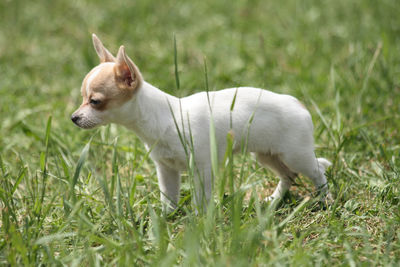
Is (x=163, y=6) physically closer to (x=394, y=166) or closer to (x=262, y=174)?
(x=262, y=174)

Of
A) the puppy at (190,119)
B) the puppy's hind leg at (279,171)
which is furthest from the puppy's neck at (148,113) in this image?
the puppy's hind leg at (279,171)

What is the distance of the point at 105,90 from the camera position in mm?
3035

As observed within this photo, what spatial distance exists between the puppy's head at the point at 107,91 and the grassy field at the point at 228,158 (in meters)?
0.23

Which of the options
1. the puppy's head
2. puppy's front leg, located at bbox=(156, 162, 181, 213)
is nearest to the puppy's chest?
puppy's front leg, located at bbox=(156, 162, 181, 213)

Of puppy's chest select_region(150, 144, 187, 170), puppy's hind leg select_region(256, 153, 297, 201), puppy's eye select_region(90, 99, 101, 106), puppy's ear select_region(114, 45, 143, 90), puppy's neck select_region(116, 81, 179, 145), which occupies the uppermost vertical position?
puppy's ear select_region(114, 45, 143, 90)

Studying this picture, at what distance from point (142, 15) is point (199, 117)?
4.97 metres

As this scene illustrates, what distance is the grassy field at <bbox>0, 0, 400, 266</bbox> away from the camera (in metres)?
2.67

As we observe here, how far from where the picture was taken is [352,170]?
12.4 ft

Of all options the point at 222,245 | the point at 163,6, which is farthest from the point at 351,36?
the point at 222,245

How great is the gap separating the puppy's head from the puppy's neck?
48mm

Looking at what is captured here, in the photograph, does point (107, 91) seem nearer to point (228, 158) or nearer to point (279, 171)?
point (228, 158)

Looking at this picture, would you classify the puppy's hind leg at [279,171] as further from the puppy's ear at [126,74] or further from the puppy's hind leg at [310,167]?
the puppy's ear at [126,74]

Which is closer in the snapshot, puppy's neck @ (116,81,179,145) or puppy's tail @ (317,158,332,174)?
puppy's neck @ (116,81,179,145)

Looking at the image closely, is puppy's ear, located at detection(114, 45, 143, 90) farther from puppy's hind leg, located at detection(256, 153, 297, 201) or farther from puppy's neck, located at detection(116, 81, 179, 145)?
puppy's hind leg, located at detection(256, 153, 297, 201)
